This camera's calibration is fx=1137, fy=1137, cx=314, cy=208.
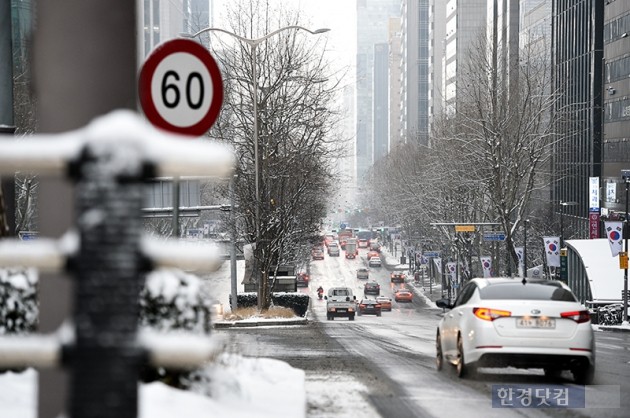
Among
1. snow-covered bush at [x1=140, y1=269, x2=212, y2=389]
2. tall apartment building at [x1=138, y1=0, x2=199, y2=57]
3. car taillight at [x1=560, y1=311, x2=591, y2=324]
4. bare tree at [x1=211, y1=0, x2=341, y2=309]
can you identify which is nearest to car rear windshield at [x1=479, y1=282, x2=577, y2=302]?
car taillight at [x1=560, y1=311, x2=591, y2=324]

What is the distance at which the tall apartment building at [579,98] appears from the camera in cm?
8900

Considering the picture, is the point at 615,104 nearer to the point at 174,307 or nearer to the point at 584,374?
the point at 584,374

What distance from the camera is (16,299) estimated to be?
663 cm

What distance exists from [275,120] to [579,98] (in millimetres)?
49579

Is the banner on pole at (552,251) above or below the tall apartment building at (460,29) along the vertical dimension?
below

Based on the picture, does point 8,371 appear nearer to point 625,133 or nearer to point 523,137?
point 523,137

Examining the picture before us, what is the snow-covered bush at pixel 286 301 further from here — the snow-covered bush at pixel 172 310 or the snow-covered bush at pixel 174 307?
the snow-covered bush at pixel 174 307

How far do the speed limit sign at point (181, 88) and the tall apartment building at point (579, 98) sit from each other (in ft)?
254

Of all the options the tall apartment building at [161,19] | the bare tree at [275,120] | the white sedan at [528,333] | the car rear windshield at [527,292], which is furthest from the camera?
the tall apartment building at [161,19]

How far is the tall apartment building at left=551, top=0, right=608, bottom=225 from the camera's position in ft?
292

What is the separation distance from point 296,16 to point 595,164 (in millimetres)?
43632

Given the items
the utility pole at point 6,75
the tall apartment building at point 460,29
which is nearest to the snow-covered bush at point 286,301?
the utility pole at point 6,75

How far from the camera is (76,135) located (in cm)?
265

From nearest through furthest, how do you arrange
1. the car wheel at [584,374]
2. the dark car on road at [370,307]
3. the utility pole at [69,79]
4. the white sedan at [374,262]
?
the utility pole at [69,79] < the car wheel at [584,374] < the dark car on road at [370,307] < the white sedan at [374,262]
